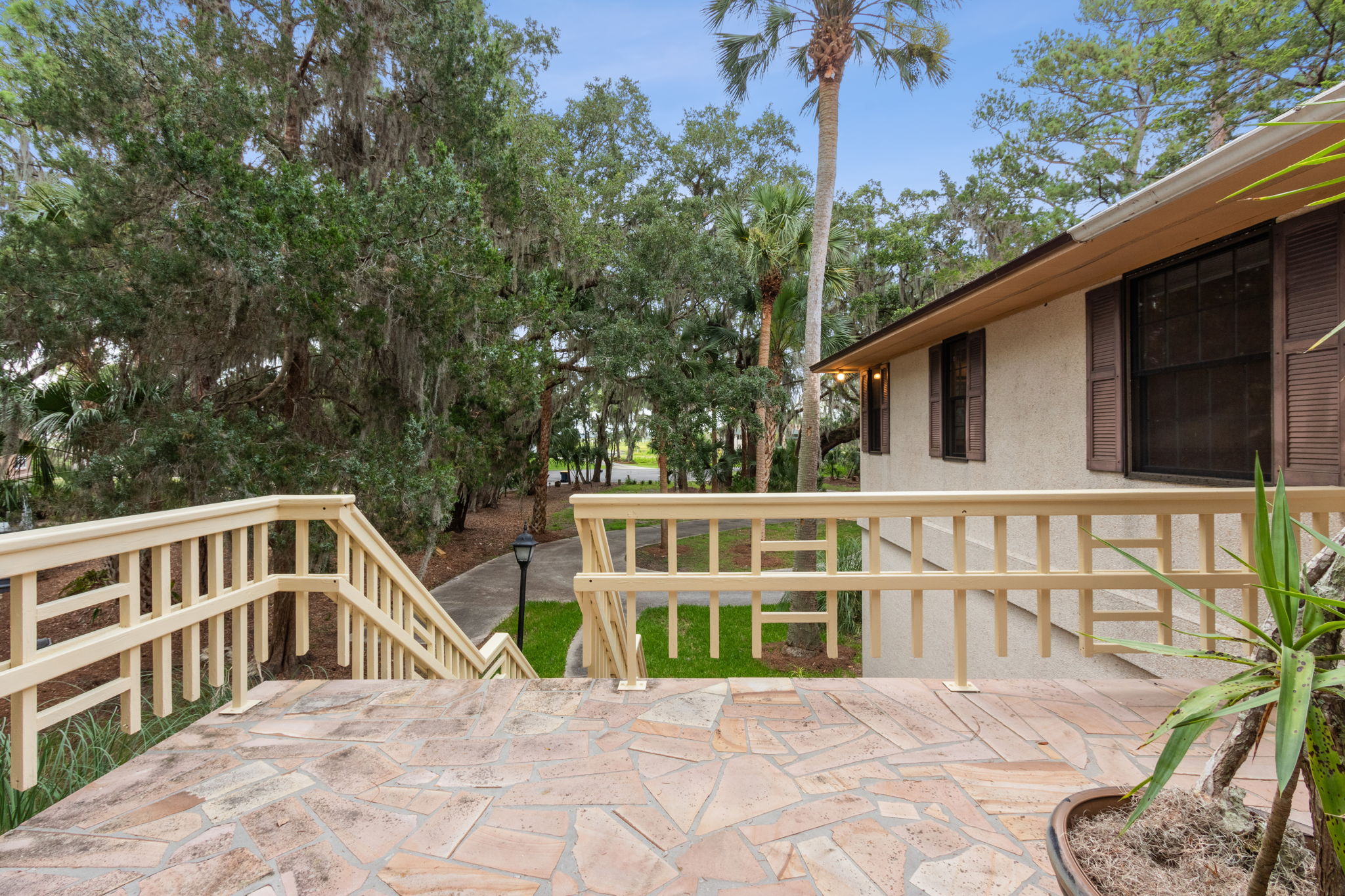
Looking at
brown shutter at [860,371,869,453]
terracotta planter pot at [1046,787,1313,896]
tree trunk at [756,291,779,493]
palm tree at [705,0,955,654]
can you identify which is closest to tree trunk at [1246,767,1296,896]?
terracotta planter pot at [1046,787,1313,896]

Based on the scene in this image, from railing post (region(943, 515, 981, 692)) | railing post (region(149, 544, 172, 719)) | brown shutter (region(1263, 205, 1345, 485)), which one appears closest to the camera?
railing post (region(149, 544, 172, 719))

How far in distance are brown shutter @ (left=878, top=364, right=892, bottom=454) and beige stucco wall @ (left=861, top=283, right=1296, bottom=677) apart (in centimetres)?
146

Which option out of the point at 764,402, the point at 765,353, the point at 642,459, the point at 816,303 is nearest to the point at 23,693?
the point at 816,303

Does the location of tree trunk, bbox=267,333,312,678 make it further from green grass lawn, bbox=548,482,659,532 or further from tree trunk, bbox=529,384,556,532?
tree trunk, bbox=529,384,556,532

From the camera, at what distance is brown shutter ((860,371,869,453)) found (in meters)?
9.98

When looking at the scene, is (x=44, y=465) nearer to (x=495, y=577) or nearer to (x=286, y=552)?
(x=286, y=552)

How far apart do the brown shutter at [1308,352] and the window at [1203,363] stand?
0.13 metres

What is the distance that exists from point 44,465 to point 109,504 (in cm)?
242

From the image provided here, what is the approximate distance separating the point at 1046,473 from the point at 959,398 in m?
1.73

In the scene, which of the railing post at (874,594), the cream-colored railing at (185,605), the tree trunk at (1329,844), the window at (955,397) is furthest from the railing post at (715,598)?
the window at (955,397)

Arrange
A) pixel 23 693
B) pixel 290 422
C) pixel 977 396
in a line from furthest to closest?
1. pixel 290 422
2. pixel 977 396
3. pixel 23 693

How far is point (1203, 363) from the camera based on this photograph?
3.55m

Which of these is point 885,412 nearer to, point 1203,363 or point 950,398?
point 950,398

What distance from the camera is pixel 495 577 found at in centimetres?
1155
